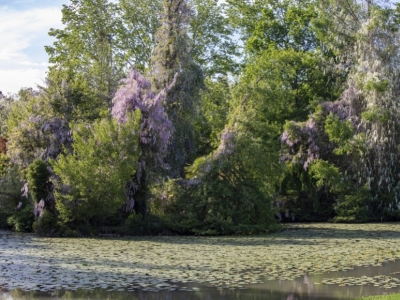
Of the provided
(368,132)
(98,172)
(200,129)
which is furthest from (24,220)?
(368,132)

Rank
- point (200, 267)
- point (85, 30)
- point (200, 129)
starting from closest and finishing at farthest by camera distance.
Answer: point (200, 267)
point (200, 129)
point (85, 30)

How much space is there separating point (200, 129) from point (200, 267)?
1939 centimetres

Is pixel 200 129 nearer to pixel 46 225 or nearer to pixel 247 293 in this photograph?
pixel 46 225

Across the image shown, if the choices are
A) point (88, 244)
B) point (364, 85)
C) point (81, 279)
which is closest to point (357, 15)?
point (364, 85)

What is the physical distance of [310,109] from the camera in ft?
110

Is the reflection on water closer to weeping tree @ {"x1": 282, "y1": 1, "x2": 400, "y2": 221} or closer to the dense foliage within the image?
the dense foliage

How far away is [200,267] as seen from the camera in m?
14.5

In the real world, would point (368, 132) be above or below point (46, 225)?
above

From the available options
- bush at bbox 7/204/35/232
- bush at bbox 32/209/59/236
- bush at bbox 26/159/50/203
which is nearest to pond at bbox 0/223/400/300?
bush at bbox 32/209/59/236

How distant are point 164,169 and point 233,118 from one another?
3.72 m

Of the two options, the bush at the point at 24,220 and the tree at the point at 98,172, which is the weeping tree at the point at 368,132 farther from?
the bush at the point at 24,220

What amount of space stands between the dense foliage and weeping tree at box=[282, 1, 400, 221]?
0.22ft

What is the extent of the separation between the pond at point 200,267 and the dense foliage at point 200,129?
6.70 feet

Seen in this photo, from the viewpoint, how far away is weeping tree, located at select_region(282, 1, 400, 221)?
28656 mm
